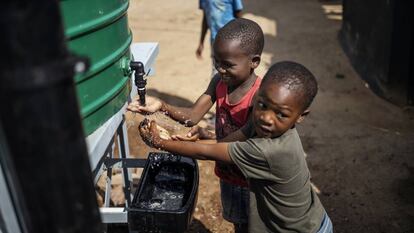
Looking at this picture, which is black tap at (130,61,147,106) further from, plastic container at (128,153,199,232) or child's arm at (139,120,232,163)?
plastic container at (128,153,199,232)

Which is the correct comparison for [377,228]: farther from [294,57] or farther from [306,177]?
[294,57]

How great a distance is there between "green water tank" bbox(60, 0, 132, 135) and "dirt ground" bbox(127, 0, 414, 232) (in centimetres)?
163

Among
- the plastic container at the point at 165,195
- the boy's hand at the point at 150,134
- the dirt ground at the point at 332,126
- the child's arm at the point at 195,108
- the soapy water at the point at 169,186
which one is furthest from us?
the dirt ground at the point at 332,126

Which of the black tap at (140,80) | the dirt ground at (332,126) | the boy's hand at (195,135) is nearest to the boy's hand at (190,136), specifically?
the boy's hand at (195,135)

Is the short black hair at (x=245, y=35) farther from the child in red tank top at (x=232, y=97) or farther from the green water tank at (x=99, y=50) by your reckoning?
the green water tank at (x=99, y=50)

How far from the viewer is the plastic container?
208 cm

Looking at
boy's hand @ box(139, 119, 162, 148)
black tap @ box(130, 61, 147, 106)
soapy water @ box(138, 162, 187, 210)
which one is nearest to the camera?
boy's hand @ box(139, 119, 162, 148)

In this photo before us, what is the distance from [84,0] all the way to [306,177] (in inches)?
46.1

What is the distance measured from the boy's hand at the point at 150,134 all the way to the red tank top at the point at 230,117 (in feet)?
1.17

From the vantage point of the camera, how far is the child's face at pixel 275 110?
164cm

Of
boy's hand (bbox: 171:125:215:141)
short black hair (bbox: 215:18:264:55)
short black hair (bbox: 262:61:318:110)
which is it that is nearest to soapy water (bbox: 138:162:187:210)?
boy's hand (bbox: 171:125:215:141)

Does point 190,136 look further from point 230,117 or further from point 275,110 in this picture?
point 275,110

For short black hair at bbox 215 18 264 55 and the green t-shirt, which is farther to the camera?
short black hair at bbox 215 18 264 55

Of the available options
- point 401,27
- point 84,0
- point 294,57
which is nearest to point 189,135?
point 84,0
